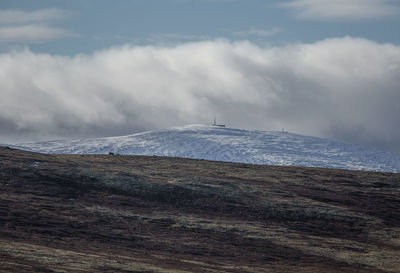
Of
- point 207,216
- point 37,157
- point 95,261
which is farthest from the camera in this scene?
point 37,157

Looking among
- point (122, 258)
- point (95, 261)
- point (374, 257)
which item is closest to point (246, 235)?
point (374, 257)

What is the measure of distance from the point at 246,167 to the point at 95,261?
7929cm

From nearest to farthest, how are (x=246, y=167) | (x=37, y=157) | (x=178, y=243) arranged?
(x=178, y=243) < (x=37, y=157) < (x=246, y=167)

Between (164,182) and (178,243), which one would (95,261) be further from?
(164,182)

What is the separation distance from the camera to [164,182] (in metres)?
103

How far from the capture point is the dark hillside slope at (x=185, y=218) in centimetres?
6456

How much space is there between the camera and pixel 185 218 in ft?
283

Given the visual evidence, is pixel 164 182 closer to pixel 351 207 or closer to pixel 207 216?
pixel 207 216

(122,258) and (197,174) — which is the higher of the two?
(197,174)

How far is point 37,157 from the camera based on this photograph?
114 meters

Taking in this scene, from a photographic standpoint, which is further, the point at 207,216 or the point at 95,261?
the point at 207,216

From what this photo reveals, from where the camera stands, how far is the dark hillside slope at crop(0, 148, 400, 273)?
212 feet

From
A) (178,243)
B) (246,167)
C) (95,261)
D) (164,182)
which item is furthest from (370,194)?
(95,261)

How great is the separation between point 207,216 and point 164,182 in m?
15.9
